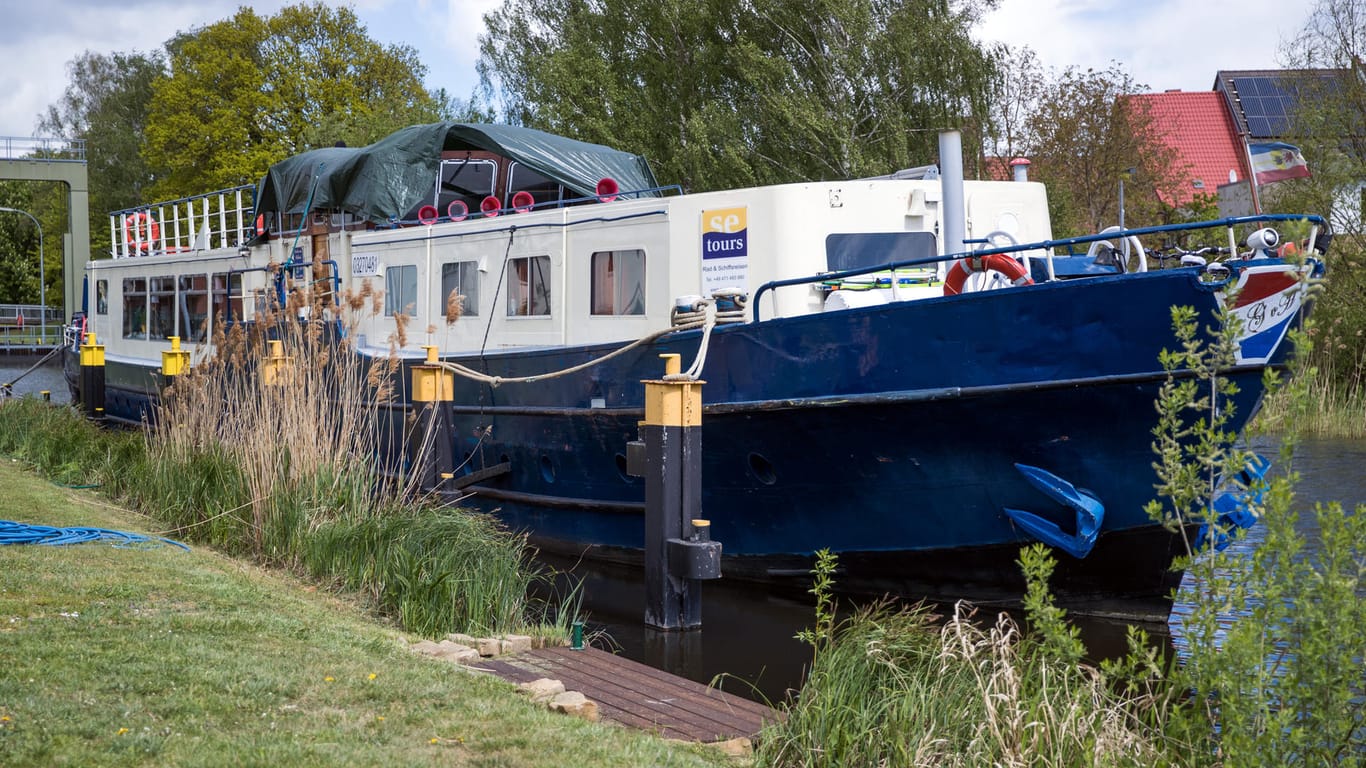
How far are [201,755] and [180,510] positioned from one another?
6.22 m

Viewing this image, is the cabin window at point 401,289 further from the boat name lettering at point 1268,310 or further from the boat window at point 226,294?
the boat name lettering at point 1268,310

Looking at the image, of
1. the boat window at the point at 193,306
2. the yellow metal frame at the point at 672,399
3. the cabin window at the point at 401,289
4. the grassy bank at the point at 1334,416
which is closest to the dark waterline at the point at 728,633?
the yellow metal frame at the point at 672,399

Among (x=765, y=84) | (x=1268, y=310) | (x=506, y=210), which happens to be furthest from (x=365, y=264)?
(x=765, y=84)

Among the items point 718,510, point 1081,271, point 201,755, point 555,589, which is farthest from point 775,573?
point 201,755

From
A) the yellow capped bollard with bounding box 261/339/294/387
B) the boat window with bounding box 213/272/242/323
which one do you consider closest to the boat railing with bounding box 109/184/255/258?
the boat window with bounding box 213/272/242/323

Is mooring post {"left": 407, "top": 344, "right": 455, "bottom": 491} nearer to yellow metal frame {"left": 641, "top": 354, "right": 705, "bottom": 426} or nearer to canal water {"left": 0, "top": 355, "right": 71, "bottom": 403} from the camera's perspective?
yellow metal frame {"left": 641, "top": 354, "right": 705, "bottom": 426}

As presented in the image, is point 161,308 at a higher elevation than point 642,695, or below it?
higher

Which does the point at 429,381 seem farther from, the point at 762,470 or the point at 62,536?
the point at 62,536

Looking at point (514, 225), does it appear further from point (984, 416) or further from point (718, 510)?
point (984, 416)

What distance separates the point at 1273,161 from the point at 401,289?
317 inches

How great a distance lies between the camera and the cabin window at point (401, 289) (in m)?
13.3

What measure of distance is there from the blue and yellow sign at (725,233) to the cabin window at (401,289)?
3.98m

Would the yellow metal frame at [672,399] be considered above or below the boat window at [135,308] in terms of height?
below

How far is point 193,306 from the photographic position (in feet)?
57.9
